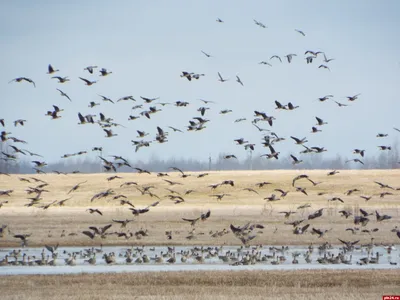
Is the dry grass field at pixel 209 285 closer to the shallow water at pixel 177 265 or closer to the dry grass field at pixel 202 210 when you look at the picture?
the shallow water at pixel 177 265

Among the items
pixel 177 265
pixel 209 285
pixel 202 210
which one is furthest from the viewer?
pixel 202 210

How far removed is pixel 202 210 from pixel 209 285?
45719 millimetres

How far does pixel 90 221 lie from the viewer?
67.9m

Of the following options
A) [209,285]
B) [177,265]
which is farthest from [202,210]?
[209,285]

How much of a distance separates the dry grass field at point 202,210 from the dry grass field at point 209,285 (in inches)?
619

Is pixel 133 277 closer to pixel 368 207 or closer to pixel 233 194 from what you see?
pixel 368 207

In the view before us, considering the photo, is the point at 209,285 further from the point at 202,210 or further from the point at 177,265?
the point at 202,210

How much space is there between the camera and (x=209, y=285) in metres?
34.1

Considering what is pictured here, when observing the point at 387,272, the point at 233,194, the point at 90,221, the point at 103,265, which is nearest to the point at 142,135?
the point at 103,265

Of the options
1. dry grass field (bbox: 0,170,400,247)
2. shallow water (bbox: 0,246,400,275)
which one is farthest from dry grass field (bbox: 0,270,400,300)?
dry grass field (bbox: 0,170,400,247)

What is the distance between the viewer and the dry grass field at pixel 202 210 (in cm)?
5422

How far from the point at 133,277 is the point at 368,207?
46016mm

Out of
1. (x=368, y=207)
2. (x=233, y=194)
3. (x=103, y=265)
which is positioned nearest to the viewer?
(x=103, y=265)

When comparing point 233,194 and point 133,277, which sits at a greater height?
point 233,194
